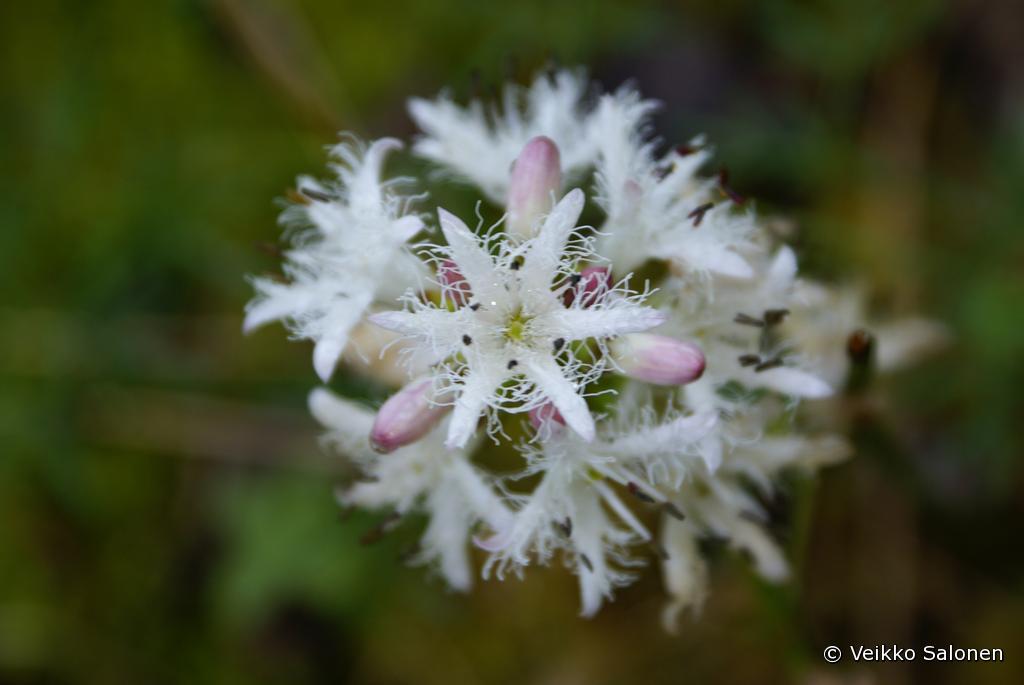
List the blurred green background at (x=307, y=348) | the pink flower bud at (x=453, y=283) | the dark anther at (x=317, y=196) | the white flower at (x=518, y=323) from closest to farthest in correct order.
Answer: the white flower at (x=518, y=323)
the pink flower bud at (x=453, y=283)
the dark anther at (x=317, y=196)
the blurred green background at (x=307, y=348)

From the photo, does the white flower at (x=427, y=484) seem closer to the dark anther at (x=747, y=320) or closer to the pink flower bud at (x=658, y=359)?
the pink flower bud at (x=658, y=359)

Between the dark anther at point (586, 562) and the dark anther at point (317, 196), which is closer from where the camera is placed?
the dark anther at point (586, 562)

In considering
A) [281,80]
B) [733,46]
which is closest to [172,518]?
[281,80]

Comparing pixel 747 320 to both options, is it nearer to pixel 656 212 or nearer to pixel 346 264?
pixel 656 212

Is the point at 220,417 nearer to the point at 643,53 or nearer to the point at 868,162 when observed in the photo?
the point at 643,53

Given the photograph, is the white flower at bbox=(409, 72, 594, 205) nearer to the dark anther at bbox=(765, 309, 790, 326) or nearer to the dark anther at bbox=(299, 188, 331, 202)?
the dark anther at bbox=(299, 188, 331, 202)

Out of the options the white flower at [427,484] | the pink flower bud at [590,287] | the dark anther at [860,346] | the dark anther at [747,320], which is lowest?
the white flower at [427,484]

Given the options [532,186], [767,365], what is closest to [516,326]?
[532,186]

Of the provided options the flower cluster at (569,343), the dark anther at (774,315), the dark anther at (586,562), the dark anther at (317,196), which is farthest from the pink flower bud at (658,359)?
the dark anther at (317,196)
